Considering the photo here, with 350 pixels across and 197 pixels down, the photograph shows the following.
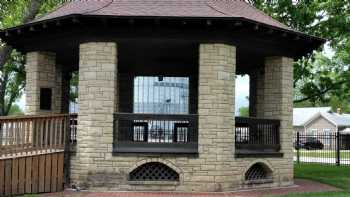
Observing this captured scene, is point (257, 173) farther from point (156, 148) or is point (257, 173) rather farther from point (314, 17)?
point (314, 17)

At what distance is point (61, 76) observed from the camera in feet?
52.0

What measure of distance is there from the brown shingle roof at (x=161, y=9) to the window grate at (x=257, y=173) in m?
3.53

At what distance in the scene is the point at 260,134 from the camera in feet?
44.2

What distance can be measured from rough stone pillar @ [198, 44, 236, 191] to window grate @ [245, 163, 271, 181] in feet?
3.73

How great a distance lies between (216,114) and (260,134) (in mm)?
2127

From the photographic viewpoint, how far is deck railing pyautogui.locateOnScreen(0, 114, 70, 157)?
11.0 metres

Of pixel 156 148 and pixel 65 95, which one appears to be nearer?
pixel 156 148

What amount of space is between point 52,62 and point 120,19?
3.30 metres

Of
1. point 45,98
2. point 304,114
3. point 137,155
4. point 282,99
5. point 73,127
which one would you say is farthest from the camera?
point 304,114

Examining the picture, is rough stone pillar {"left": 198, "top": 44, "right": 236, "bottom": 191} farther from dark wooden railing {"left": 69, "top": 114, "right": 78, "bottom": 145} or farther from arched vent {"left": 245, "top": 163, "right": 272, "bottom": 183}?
dark wooden railing {"left": 69, "top": 114, "right": 78, "bottom": 145}

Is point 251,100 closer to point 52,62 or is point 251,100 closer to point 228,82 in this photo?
point 228,82

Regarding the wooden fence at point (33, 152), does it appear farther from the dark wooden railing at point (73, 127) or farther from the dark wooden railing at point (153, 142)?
the dark wooden railing at point (153, 142)

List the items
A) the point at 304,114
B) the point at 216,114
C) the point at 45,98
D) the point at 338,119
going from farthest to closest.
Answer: the point at 304,114, the point at 338,119, the point at 45,98, the point at 216,114

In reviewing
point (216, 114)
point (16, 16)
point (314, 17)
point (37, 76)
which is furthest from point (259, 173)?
point (16, 16)
